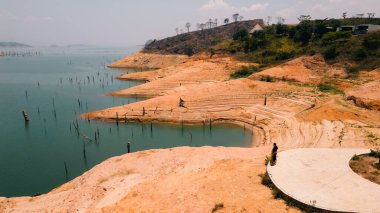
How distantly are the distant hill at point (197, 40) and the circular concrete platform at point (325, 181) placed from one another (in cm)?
11352

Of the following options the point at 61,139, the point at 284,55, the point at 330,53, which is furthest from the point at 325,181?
the point at 284,55

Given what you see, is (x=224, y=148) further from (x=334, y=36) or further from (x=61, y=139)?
(x=334, y=36)

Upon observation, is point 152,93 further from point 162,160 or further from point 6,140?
point 162,160

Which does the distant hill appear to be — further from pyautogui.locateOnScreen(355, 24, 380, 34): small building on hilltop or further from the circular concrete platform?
the circular concrete platform

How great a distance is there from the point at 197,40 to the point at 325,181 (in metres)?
135

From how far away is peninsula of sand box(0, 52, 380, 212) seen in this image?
21.4 m

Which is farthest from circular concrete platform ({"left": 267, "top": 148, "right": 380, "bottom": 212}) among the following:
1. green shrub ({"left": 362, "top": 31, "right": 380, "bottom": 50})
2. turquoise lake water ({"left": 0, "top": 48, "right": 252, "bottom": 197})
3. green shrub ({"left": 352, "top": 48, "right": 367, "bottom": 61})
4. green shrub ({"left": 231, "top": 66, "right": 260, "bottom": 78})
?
green shrub ({"left": 362, "top": 31, "right": 380, "bottom": 50})

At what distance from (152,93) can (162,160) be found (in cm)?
4351

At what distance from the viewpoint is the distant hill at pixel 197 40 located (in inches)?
5503

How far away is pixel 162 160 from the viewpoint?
30016 mm

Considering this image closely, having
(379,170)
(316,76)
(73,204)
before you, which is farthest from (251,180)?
(316,76)

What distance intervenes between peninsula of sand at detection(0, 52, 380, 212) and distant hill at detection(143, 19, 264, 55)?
62.4m

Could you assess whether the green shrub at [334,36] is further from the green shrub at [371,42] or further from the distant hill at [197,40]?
the distant hill at [197,40]

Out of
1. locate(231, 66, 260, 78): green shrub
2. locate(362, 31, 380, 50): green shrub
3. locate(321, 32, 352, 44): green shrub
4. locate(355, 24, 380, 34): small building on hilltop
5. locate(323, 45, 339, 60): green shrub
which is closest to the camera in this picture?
locate(362, 31, 380, 50): green shrub
